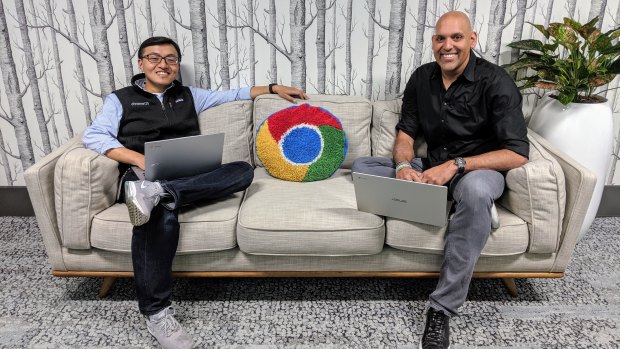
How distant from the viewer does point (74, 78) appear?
2.55 m

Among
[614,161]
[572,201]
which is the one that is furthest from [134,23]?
[614,161]

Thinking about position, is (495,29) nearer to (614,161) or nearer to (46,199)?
(614,161)

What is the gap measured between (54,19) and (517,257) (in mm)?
2394

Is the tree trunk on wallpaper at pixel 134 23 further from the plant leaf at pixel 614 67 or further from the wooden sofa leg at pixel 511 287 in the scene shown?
the plant leaf at pixel 614 67

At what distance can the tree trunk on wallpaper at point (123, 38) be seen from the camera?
7.93 ft

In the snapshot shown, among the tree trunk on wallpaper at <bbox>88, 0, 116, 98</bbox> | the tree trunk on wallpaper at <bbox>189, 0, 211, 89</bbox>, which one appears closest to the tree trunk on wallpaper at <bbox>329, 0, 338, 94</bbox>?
the tree trunk on wallpaper at <bbox>189, 0, 211, 89</bbox>

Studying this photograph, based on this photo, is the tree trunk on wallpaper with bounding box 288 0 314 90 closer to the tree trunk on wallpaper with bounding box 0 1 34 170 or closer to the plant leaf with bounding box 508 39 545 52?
the plant leaf with bounding box 508 39 545 52

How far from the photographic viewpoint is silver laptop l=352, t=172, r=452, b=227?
1651 millimetres

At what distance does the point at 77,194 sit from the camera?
1.85 metres

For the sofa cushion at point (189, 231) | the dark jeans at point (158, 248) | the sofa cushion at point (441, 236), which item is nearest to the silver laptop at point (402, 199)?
the sofa cushion at point (441, 236)

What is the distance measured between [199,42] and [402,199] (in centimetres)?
137

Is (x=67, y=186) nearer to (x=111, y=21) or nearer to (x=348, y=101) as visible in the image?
(x=111, y=21)

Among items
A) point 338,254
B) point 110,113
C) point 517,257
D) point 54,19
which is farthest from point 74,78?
point 517,257

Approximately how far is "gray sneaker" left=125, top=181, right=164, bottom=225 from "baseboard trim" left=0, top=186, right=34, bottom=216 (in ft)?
4.81
